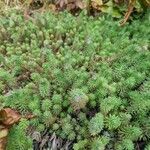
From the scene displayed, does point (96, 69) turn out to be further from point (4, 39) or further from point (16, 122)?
point (4, 39)

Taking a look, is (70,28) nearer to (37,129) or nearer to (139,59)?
(139,59)

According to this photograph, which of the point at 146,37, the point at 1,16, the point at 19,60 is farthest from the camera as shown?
the point at 1,16

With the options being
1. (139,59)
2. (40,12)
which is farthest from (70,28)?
(139,59)

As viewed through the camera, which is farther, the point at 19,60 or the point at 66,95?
the point at 19,60

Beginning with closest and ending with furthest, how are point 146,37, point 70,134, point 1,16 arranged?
point 70,134 < point 146,37 < point 1,16

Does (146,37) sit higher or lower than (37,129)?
higher

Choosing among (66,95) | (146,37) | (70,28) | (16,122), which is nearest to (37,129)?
(16,122)
